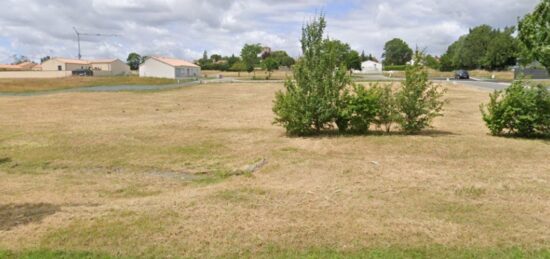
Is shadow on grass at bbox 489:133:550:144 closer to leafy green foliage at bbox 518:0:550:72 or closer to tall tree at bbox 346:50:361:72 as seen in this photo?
leafy green foliage at bbox 518:0:550:72

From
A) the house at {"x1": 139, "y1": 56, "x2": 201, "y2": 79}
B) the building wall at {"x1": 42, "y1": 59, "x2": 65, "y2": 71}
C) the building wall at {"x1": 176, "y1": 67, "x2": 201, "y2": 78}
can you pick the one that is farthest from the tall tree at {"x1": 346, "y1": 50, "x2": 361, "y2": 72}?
the building wall at {"x1": 42, "y1": 59, "x2": 65, "y2": 71}

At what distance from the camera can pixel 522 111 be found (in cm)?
1117

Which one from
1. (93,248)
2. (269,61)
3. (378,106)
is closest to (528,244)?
(93,248)

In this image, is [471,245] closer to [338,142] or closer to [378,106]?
[338,142]

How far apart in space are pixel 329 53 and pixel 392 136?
3.12 meters

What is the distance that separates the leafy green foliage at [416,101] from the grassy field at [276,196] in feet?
1.78

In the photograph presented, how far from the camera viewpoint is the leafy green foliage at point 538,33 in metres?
10.4

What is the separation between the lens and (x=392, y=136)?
11516mm

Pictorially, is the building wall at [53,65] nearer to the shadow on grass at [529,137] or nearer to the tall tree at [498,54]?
the tall tree at [498,54]

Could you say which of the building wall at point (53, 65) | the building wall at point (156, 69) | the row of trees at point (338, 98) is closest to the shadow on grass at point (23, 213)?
the row of trees at point (338, 98)

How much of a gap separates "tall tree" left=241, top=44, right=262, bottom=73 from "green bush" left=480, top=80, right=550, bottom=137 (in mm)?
64343

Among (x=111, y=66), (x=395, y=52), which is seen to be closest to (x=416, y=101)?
(x=111, y=66)

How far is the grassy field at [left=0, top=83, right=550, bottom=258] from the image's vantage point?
4.79 meters

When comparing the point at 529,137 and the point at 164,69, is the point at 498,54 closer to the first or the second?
the point at 164,69
